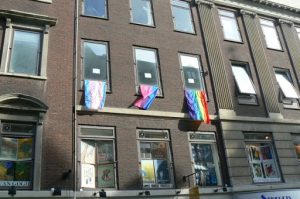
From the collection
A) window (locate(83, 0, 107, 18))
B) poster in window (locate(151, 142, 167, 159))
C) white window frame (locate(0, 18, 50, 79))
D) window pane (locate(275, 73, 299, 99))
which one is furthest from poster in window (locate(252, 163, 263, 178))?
white window frame (locate(0, 18, 50, 79))

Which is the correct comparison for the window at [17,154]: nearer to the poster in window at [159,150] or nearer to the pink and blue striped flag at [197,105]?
the poster in window at [159,150]

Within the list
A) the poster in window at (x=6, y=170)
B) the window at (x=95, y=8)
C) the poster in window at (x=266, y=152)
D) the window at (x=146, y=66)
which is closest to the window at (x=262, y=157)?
the poster in window at (x=266, y=152)

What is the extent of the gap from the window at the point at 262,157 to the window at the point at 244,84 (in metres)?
1.94

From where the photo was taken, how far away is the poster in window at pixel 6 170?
1179 cm

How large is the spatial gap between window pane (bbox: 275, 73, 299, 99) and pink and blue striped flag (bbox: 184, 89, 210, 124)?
17.6ft

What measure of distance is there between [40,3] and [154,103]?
664 centimetres

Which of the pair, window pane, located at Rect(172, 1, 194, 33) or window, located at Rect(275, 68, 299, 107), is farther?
window, located at Rect(275, 68, 299, 107)

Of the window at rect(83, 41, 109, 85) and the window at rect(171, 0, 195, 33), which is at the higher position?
the window at rect(171, 0, 195, 33)

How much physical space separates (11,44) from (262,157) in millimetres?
12207

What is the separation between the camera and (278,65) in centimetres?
2003

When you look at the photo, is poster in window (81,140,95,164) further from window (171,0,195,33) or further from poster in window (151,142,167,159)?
window (171,0,195,33)

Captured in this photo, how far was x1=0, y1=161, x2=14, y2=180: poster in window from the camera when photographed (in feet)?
38.7

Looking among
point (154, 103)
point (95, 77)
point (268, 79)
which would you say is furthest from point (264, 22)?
point (95, 77)

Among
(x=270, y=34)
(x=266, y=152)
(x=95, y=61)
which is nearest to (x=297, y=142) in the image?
(x=266, y=152)
